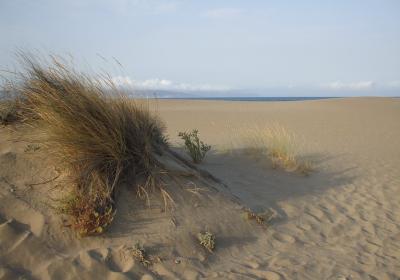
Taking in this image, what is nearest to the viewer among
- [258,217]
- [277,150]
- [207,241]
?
[207,241]

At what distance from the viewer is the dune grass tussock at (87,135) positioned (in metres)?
4.29

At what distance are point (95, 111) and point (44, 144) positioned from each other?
74 cm

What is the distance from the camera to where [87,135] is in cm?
462

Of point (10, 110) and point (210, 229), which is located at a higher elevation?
point (10, 110)

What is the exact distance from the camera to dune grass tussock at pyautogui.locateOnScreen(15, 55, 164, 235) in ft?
14.1

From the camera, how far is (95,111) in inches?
188

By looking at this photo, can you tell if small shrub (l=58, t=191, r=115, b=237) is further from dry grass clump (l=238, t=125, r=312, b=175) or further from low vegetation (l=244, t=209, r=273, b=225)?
dry grass clump (l=238, t=125, r=312, b=175)

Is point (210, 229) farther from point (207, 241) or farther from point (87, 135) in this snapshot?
point (87, 135)

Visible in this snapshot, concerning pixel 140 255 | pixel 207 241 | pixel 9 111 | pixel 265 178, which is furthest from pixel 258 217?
pixel 9 111

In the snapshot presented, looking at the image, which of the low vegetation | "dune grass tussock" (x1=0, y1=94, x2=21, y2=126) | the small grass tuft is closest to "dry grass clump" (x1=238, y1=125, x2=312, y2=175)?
the low vegetation

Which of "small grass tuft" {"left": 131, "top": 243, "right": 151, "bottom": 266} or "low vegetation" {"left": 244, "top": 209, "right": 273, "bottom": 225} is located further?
"low vegetation" {"left": 244, "top": 209, "right": 273, "bottom": 225}

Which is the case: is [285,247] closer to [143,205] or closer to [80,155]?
[143,205]

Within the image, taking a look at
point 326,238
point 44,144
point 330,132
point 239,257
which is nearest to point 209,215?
point 239,257

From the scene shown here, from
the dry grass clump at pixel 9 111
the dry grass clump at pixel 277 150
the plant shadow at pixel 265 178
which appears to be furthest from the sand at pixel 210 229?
the dry grass clump at pixel 277 150
